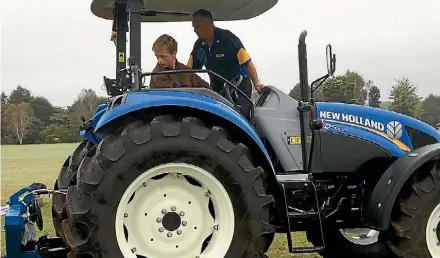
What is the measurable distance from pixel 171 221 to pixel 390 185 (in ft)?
6.45

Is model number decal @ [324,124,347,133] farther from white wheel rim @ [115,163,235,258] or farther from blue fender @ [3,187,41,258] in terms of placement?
blue fender @ [3,187,41,258]

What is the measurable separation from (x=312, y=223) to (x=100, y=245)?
6.76 feet

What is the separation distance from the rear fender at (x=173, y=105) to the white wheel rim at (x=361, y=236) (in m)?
2.26

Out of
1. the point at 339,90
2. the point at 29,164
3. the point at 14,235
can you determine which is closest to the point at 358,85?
the point at 339,90

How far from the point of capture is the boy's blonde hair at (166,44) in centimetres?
504

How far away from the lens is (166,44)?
5.04 metres

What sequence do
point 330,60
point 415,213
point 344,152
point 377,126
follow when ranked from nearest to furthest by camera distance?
point 330,60
point 415,213
point 344,152
point 377,126

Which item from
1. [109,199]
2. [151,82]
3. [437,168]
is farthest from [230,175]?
[437,168]

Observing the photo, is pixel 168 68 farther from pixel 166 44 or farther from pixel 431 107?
pixel 431 107

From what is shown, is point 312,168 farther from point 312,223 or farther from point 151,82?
point 151,82

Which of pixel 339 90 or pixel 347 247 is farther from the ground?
pixel 339 90

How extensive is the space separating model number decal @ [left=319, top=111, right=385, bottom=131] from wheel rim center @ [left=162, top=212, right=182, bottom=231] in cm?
189

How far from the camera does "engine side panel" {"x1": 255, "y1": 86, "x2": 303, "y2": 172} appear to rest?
17.1 ft

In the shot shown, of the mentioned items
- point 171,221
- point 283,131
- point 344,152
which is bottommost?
point 171,221
